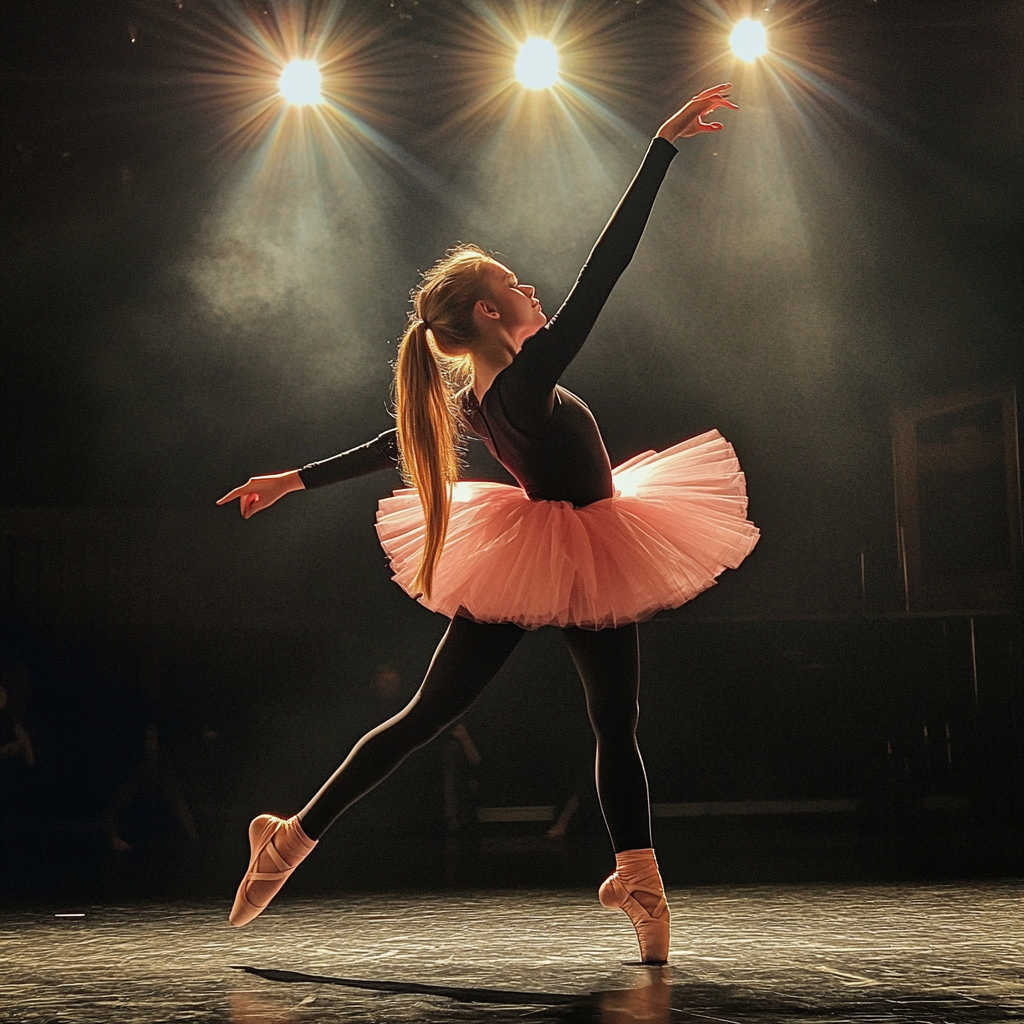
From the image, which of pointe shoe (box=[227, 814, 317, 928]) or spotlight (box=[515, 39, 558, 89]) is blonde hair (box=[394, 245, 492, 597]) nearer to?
pointe shoe (box=[227, 814, 317, 928])

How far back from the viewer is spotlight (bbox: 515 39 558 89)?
4.57 meters

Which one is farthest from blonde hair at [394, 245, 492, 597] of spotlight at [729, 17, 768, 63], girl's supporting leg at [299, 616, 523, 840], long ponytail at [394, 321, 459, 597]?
spotlight at [729, 17, 768, 63]

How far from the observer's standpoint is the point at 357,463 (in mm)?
2340

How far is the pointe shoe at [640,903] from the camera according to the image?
6.51 feet

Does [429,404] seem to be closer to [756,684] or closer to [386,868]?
[386,868]

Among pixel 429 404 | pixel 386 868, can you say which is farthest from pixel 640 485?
pixel 386 868

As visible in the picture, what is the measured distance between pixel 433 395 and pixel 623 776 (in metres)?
0.75

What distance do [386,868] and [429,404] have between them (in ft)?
6.58

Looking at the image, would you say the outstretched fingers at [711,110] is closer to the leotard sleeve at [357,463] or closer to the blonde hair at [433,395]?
the blonde hair at [433,395]

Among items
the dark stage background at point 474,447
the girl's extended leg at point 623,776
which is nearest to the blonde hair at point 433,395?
the girl's extended leg at point 623,776

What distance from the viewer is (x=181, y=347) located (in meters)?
5.76

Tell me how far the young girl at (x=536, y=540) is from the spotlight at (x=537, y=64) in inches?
105

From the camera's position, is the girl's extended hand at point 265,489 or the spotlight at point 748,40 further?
the spotlight at point 748,40

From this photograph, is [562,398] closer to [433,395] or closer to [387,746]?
[433,395]
